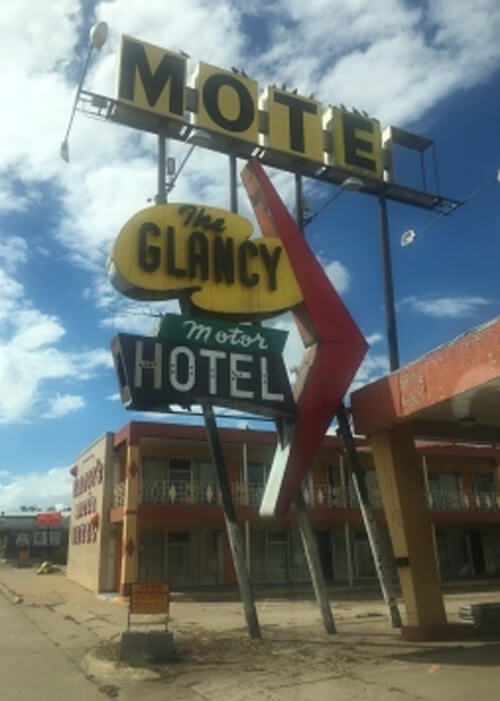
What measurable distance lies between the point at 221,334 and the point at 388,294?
20.2 ft

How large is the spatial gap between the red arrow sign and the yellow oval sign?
38cm

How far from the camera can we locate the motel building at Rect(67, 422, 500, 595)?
83.4 ft

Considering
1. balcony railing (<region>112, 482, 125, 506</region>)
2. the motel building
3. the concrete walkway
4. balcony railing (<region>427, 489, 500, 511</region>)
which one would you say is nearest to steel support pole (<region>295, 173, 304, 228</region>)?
the concrete walkway

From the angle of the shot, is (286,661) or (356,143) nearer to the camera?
(286,661)

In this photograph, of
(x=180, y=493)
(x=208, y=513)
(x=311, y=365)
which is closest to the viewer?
(x=311, y=365)

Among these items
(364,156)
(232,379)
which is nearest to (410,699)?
(232,379)

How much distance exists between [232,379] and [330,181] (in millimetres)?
8754

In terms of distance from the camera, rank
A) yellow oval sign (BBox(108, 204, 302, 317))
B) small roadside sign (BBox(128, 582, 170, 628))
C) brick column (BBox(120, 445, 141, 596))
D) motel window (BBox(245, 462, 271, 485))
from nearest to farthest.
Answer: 1. small roadside sign (BBox(128, 582, 170, 628))
2. yellow oval sign (BBox(108, 204, 302, 317))
3. brick column (BBox(120, 445, 141, 596))
4. motel window (BBox(245, 462, 271, 485))

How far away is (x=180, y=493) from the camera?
26.8 metres

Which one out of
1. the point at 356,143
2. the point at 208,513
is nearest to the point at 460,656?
the point at 356,143

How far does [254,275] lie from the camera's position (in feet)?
50.8

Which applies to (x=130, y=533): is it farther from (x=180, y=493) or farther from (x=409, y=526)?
(x=409, y=526)

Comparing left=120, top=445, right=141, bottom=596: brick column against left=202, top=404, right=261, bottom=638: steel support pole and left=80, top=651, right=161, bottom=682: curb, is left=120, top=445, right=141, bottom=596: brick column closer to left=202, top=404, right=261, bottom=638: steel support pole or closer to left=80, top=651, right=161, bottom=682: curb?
left=202, top=404, right=261, bottom=638: steel support pole

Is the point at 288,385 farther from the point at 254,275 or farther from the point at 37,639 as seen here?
the point at 37,639
